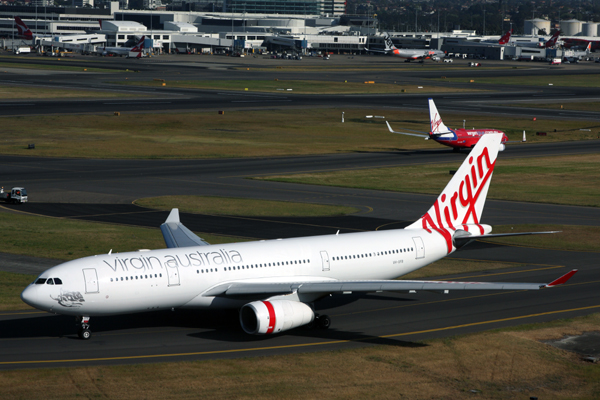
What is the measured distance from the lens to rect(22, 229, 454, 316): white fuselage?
34.2m

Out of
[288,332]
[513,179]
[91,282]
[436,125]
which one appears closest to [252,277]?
[288,332]

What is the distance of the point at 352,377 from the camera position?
32.1m

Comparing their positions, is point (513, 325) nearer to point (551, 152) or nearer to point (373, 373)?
point (373, 373)

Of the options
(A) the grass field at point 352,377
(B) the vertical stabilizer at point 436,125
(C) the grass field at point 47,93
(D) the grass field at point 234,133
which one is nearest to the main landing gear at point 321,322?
(A) the grass field at point 352,377

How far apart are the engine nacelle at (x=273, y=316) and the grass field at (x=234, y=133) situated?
229ft

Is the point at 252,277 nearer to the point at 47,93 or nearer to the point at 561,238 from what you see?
the point at 561,238

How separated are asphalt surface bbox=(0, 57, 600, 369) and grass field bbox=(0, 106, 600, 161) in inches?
274

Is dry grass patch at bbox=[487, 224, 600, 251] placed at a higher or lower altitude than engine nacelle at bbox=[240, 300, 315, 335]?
lower

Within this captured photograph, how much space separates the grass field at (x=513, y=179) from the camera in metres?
80.8

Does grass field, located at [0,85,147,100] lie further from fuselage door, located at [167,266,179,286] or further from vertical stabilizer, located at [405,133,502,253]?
fuselage door, located at [167,266,179,286]

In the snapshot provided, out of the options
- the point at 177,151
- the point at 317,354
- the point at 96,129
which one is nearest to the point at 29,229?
the point at 317,354

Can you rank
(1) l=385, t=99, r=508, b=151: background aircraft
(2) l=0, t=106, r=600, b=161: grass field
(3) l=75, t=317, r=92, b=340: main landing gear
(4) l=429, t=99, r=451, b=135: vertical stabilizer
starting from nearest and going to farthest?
(3) l=75, t=317, r=92, b=340: main landing gear, (4) l=429, t=99, r=451, b=135: vertical stabilizer, (1) l=385, t=99, r=508, b=151: background aircraft, (2) l=0, t=106, r=600, b=161: grass field

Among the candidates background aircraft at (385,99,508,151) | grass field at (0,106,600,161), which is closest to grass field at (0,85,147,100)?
grass field at (0,106,600,161)

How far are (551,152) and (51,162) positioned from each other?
2694 inches
